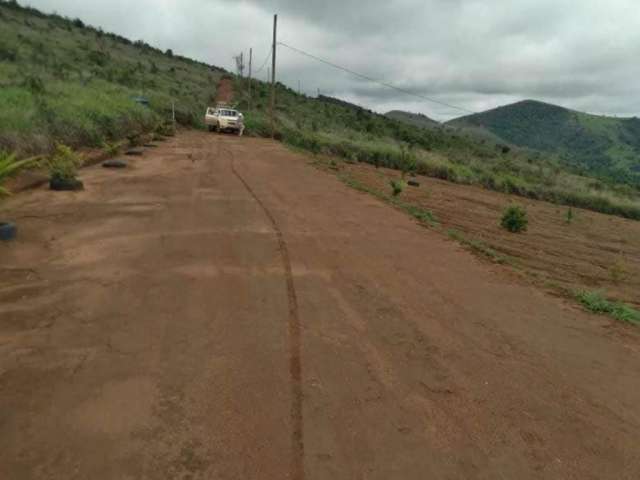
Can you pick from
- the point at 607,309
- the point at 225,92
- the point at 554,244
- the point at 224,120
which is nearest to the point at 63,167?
the point at 607,309

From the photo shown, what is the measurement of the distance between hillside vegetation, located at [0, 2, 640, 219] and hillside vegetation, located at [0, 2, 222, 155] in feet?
0.11

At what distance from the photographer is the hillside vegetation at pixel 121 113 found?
482 inches

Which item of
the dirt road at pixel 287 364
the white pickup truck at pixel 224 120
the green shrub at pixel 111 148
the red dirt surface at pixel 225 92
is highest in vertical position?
the red dirt surface at pixel 225 92

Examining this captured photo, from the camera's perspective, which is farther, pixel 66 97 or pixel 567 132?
pixel 567 132

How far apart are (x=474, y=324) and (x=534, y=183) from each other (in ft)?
116

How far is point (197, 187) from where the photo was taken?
10.4 m

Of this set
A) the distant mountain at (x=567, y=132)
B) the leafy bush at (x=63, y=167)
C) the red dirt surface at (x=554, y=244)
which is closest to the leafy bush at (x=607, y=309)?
the red dirt surface at (x=554, y=244)

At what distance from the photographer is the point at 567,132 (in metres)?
154

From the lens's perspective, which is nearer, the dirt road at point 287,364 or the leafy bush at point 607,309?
the dirt road at point 287,364

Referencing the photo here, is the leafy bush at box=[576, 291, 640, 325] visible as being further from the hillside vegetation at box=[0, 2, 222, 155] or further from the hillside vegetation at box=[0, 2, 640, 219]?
the hillside vegetation at box=[0, 2, 640, 219]

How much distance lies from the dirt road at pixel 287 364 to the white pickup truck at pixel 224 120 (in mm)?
21684

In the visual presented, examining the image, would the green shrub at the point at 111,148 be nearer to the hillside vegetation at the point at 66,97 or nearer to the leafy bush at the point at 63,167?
the hillside vegetation at the point at 66,97

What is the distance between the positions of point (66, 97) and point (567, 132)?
168 metres

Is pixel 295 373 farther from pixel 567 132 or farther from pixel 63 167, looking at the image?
pixel 567 132
